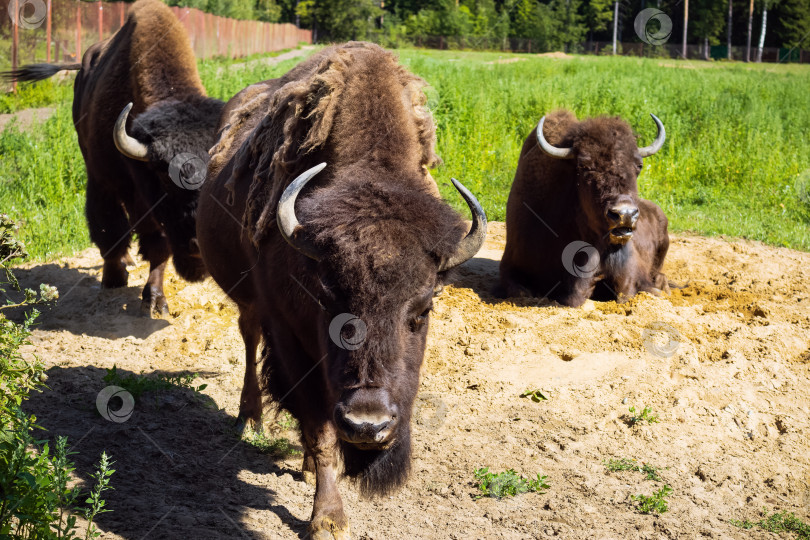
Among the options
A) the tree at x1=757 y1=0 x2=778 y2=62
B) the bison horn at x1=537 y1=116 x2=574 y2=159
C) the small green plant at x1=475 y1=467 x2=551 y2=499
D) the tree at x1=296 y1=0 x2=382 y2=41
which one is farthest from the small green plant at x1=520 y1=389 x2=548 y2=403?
the tree at x1=757 y1=0 x2=778 y2=62

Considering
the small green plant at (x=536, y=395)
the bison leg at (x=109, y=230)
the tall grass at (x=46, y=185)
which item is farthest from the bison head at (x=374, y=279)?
the tall grass at (x=46, y=185)

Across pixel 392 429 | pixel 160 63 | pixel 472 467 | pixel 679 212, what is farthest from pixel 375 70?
pixel 679 212

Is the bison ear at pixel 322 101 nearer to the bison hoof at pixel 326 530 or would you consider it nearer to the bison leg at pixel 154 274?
the bison hoof at pixel 326 530

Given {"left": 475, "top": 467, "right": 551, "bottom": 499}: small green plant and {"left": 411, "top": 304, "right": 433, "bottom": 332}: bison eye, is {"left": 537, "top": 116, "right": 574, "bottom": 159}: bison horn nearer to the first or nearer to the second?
{"left": 475, "top": 467, "right": 551, "bottom": 499}: small green plant

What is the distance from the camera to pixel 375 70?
3654mm

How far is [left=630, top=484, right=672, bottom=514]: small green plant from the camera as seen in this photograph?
3861 millimetres

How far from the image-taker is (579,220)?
7406mm

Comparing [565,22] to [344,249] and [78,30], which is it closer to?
[78,30]

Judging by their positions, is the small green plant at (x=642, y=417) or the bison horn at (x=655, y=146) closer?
the small green plant at (x=642, y=417)

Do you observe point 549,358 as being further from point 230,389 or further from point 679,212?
point 679,212

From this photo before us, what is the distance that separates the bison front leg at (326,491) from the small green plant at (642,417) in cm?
215

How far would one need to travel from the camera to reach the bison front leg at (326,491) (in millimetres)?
3527

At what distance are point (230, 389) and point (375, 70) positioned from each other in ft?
9.47

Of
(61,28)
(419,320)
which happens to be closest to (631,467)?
(419,320)
